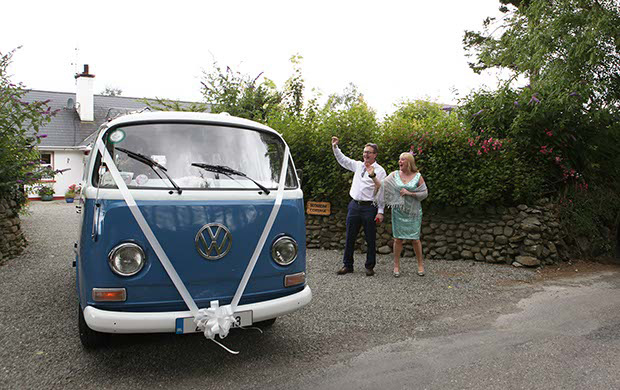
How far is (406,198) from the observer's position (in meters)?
6.74

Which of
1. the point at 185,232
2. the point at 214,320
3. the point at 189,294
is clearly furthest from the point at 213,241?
the point at 214,320

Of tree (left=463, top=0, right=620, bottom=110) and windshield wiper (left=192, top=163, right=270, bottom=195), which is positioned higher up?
tree (left=463, top=0, right=620, bottom=110)

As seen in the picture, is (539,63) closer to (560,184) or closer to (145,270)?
(560,184)

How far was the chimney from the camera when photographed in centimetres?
2614

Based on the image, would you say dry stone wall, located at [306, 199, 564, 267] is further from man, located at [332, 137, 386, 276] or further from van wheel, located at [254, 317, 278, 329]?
van wheel, located at [254, 317, 278, 329]

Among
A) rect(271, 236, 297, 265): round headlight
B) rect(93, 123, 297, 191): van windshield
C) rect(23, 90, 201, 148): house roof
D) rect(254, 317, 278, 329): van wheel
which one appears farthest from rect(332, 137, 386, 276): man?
rect(23, 90, 201, 148): house roof

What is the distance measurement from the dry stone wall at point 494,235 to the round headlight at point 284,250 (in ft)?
16.5

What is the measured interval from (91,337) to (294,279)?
1796 millimetres

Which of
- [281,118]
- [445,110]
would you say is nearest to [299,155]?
[281,118]

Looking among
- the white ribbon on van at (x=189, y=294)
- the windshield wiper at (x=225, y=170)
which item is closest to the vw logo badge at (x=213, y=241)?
the white ribbon on van at (x=189, y=294)

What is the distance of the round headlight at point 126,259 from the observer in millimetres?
3094

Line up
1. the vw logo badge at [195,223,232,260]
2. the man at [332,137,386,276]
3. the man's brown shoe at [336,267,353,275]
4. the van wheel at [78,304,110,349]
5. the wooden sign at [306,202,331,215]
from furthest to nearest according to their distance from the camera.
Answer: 1. the wooden sign at [306,202,331,215]
2. the man's brown shoe at [336,267,353,275]
3. the man at [332,137,386,276]
4. the van wheel at [78,304,110,349]
5. the vw logo badge at [195,223,232,260]

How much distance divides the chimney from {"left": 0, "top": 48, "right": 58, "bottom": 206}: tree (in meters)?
20.5

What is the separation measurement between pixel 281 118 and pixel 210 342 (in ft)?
20.6
